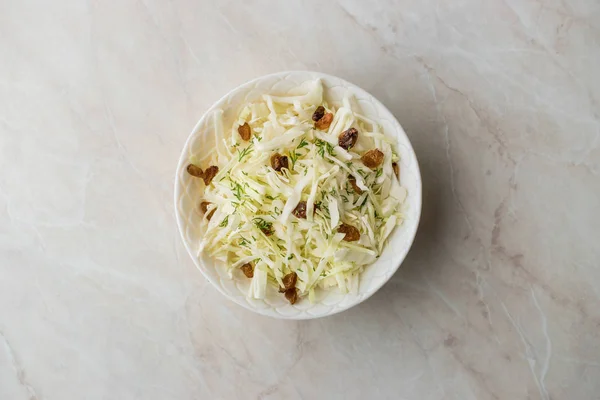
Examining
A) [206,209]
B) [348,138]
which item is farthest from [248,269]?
[348,138]

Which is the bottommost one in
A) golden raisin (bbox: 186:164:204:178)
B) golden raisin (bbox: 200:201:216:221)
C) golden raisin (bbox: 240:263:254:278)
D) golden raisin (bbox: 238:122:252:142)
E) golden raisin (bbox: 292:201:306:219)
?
golden raisin (bbox: 240:263:254:278)

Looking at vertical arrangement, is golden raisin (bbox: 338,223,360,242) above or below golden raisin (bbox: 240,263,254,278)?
→ above

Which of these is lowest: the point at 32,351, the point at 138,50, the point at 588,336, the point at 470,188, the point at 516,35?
the point at 32,351

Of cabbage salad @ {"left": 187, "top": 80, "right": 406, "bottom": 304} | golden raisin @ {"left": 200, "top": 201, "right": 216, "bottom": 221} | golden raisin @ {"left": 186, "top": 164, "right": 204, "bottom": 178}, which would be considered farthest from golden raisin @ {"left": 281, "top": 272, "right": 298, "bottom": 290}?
golden raisin @ {"left": 186, "top": 164, "right": 204, "bottom": 178}

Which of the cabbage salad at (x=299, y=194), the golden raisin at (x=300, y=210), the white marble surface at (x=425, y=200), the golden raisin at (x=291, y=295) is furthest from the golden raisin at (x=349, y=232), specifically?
the white marble surface at (x=425, y=200)

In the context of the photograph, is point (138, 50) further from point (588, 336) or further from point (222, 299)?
point (588, 336)

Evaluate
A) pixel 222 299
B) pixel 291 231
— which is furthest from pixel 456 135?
pixel 222 299

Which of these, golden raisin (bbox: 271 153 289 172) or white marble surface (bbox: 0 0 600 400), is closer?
golden raisin (bbox: 271 153 289 172)

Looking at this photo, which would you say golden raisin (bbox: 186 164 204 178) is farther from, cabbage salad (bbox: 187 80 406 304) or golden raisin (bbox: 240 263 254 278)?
golden raisin (bbox: 240 263 254 278)
